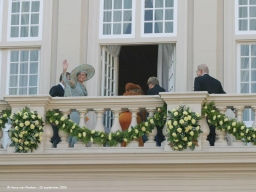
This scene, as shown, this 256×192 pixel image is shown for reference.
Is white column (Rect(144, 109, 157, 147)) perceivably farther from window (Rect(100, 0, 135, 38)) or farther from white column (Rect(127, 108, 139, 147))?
window (Rect(100, 0, 135, 38))

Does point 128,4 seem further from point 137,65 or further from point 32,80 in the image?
point 137,65

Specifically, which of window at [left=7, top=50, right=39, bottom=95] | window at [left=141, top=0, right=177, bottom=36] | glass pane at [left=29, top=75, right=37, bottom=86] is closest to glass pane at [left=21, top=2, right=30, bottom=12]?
window at [left=7, top=50, right=39, bottom=95]

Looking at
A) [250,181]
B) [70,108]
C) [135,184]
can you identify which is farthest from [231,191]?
[70,108]

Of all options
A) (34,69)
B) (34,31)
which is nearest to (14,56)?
(34,69)

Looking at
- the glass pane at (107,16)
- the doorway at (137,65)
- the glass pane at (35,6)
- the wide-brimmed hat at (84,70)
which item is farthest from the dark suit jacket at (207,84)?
the doorway at (137,65)

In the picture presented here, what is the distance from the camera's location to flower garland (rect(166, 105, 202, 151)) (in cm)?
1827

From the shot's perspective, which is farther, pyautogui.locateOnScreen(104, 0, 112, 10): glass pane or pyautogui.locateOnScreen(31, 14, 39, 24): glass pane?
pyautogui.locateOnScreen(31, 14, 39, 24): glass pane

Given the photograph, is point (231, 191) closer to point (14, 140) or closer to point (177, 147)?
point (177, 147)

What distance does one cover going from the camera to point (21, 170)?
1881 cm

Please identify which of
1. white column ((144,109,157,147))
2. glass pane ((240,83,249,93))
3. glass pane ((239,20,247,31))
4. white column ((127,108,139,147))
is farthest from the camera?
glass pane ((239,20,247,31))

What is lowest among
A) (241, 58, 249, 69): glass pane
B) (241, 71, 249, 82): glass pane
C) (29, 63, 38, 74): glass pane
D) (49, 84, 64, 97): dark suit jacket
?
(49, 84, 64, 97): dark suit jacket

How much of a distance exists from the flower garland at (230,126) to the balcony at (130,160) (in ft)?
0.38

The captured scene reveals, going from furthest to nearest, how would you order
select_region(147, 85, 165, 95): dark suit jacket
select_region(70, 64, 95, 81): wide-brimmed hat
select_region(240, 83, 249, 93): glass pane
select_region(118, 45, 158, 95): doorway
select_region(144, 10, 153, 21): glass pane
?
select_region(118, 45, 158, 95): doorway → select_region(144, 10, 153, 21): glass pane → select_region(240, 83, 249, 93): glass pane → select_region(70, 64, 95, 81): wide-brimmed hat → select_region(147, 85, 165, 95): dark suit jacket

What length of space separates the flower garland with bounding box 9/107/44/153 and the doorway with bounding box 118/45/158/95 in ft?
25.1
